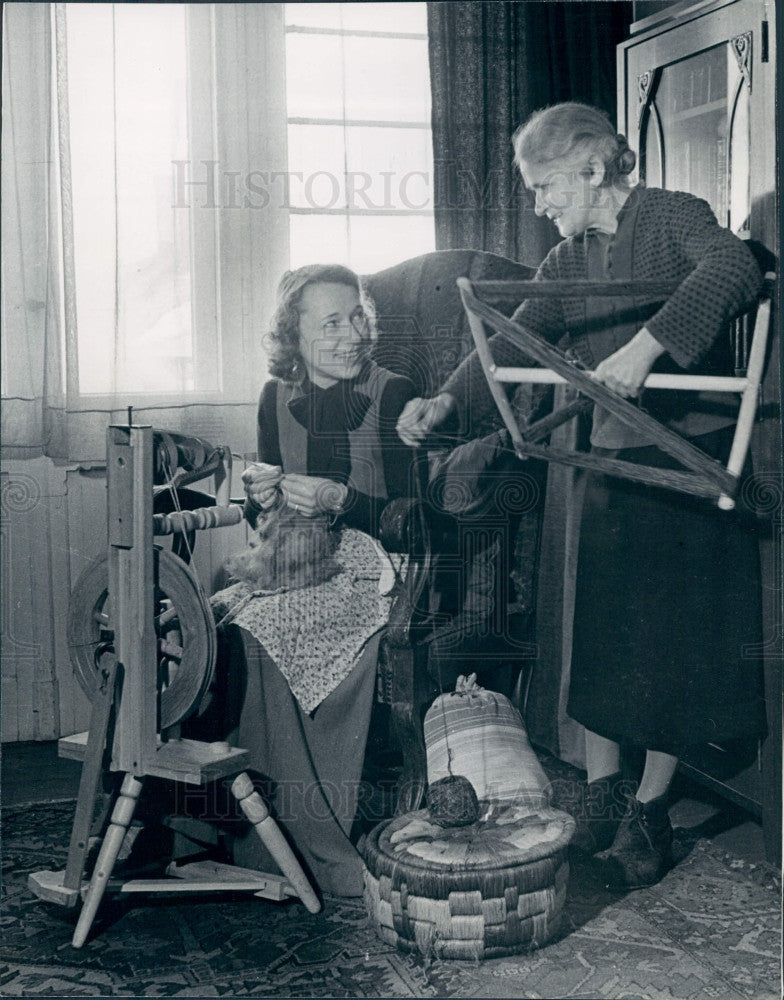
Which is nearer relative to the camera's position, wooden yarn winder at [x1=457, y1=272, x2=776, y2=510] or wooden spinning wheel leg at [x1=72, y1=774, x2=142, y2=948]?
wooden yarn winder at [x1=457, y1=272, x2=776, y2=510]

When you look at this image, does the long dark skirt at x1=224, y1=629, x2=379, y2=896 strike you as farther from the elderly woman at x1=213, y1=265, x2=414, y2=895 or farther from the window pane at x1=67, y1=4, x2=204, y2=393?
the window pane at x1=67, y1=4, x2=204, y2=393

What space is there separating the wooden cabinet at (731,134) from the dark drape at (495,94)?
5.4 inches

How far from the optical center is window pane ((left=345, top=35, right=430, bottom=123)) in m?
2.32

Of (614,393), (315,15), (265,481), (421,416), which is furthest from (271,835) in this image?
(315,15)

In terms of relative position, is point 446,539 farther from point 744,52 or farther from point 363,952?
point 744,52

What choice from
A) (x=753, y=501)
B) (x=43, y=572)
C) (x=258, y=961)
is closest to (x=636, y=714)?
(x=753, y=501)

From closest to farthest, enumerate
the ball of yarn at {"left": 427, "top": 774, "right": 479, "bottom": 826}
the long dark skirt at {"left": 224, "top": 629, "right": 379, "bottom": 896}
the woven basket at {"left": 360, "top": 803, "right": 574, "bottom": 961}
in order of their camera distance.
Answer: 1. the woven basket at {"left": 360, "top": 803, "right": 574, "bottom": 961}
2. the ball of yarn at {"left": 427, "top": 774, "right": 479, "bottom": 826}
3. the long dark skirt at {"left": 224, "top": 629, "right": 379, "bottom": 896}

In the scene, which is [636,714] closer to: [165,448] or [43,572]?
[165,448]

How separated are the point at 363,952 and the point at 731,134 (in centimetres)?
191

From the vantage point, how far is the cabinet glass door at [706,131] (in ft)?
7.74

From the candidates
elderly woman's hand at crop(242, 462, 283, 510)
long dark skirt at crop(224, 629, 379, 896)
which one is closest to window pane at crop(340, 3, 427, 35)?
elderly woman's hand at crop(242, 462, 283, 510)

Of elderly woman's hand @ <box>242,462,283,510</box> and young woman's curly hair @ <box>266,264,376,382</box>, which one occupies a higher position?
young woman's curly hair @ <box>266,264,376,382</box>

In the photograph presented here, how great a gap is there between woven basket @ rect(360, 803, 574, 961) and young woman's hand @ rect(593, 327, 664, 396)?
0.91 m

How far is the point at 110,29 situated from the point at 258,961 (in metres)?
1.96
